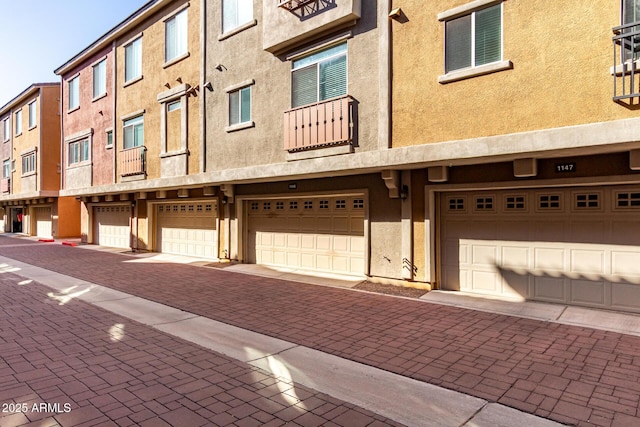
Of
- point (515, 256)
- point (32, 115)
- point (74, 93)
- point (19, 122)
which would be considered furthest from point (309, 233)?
point (19, 122)

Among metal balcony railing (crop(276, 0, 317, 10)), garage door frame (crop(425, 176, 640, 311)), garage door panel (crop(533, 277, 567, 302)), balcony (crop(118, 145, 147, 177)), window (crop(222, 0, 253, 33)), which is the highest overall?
window (crop(222, 0, 253, 33))

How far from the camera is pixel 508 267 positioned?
27.5 feet

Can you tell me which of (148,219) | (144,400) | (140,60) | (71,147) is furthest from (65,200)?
(144,400)

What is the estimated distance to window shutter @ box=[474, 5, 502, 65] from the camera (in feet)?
25.2

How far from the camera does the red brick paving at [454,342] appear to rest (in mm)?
4145

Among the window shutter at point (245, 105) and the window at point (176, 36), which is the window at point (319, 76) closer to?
the window shutter at point (245, 105)

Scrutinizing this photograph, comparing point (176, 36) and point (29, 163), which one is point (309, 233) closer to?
point (176, 36)

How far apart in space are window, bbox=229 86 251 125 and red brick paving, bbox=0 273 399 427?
7.88m

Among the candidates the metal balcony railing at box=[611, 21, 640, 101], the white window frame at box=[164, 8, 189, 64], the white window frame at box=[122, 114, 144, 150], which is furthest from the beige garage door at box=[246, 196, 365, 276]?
the white window frame at box=[122, 114, 144, 150]

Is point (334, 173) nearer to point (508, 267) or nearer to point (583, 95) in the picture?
point (508, 267)

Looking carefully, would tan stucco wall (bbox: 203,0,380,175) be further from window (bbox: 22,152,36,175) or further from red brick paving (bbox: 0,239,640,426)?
window (bbox: 22,152,36,175)

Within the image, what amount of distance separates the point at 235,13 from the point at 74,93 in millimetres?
14830

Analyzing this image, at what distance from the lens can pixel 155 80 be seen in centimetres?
1633

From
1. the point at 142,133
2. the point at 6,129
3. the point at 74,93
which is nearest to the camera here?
the point at 142,133
